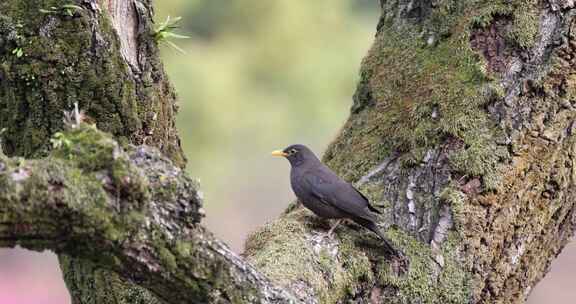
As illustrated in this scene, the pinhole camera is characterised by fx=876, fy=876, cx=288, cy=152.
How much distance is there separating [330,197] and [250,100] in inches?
532

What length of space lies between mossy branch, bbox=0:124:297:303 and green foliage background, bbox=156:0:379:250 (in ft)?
43.3

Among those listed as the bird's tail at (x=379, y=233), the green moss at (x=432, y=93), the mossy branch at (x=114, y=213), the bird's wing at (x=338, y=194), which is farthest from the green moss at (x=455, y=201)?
the mossy branch at (x=114, y=213)

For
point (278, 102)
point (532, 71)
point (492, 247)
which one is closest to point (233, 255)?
point (492, 247)

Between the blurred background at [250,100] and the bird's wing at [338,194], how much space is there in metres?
10.9

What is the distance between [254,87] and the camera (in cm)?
1861

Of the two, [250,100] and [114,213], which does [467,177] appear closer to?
[114,213]

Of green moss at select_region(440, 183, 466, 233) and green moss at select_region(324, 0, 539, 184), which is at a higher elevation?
green moss at select_region(324, 0, 539, 184)

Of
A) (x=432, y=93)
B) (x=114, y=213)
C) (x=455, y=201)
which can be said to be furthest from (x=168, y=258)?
(x=432, y=93)

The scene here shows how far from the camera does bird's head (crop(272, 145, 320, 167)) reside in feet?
19.4

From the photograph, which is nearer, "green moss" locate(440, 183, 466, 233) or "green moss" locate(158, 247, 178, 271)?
"green moss" locate(158, 247, 178, 271)

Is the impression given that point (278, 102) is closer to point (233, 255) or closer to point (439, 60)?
point (439, 60)

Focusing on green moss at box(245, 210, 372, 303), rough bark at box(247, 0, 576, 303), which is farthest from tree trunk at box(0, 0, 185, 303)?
rough bark at box(247, 0, 576, 303)

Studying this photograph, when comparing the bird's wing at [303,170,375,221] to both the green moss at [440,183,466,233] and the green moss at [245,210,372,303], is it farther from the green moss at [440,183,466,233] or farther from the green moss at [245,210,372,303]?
the green moss at [440,183,466,233]

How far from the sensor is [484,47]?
4664 mm
